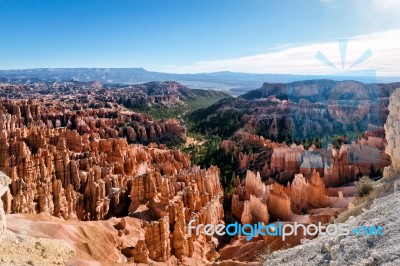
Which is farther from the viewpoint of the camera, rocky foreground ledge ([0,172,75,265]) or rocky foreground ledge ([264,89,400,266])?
rocky foreground ledge ([0,172,75,265])

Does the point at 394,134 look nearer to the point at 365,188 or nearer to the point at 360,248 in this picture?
the point at 365,188

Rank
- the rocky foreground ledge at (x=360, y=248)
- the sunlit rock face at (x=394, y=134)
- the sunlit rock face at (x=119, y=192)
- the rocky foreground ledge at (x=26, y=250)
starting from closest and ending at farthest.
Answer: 1. the rocky foreground ledge at (x=360, y=248)
2. the rocky foreground ledge at (x=26, y=250)
3. the sunlit rock face at (x=394, y=134)
4. the sunlit rock face at (x=119, y=192)

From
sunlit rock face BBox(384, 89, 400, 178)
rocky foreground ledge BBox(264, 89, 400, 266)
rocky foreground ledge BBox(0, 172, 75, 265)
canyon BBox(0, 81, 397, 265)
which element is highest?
sunlit rock face BBox(384, 89, 400, 178)

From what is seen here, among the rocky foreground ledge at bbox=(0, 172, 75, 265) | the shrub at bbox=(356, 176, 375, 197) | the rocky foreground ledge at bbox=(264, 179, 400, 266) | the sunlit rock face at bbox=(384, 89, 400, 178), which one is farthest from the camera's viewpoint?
the shrub at bbox=(356, 176, 375, 197)

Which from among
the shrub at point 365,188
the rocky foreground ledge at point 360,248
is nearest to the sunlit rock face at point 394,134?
the shrub at point 365,188

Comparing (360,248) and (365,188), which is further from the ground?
(360,248)

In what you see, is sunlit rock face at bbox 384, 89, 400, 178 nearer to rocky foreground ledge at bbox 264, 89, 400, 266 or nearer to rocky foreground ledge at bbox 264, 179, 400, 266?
rocky foreground ledge at bbox 264, 89, 400, 266

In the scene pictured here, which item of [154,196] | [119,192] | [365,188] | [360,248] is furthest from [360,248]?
[119,192]

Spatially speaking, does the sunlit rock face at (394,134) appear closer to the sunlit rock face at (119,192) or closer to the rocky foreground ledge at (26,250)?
the sunlit rock face at (119,192)

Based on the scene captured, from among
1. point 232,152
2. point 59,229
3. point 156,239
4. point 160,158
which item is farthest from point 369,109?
point 59,229

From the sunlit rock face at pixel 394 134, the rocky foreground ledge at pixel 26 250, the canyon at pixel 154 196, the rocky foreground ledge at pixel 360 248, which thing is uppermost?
the sunlit rock face at pixel 394 134

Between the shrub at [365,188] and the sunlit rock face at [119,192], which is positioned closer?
the shrub at [365,188]

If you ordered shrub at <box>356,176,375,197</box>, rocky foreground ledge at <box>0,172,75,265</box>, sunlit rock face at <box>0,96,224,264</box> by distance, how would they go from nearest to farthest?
rocky foreground ledge at <box>0,172,75,265</box> → shrub at <box>356,176,375,197</box> → sunlit rock face at <box>0,96,224,264</box>

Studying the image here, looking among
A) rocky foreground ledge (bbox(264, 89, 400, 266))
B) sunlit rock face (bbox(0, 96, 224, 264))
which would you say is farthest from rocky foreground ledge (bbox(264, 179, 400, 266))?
sunlit rock face (bbox(0, 96, 224, 264))
